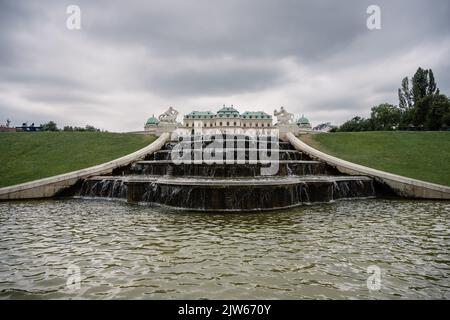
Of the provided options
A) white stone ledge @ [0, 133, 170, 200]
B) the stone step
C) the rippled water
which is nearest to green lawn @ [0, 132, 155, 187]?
white stone ledge @ [0, 133, 170, 200]

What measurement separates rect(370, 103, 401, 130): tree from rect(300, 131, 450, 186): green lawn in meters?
43.9

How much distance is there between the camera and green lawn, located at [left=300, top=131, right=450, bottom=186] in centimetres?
1700

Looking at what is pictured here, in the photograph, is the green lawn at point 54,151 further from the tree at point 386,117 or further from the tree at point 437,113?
the tree at point 386,117

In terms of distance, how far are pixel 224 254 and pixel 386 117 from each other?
71.3 meters

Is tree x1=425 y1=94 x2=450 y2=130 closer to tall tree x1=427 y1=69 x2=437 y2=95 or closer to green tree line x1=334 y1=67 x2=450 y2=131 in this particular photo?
green tree line x1=334 y1=67 x2=450 y2=131

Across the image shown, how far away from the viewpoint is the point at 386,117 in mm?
66688

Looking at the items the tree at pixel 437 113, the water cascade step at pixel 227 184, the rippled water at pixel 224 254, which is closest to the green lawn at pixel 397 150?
the water cascade step at pixel 227 184

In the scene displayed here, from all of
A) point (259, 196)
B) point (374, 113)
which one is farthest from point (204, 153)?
point (374, 113)

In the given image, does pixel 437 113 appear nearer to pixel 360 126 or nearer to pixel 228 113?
pixel 360 126

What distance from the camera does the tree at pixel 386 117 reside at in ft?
216

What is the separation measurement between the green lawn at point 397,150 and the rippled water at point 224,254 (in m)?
7.45
